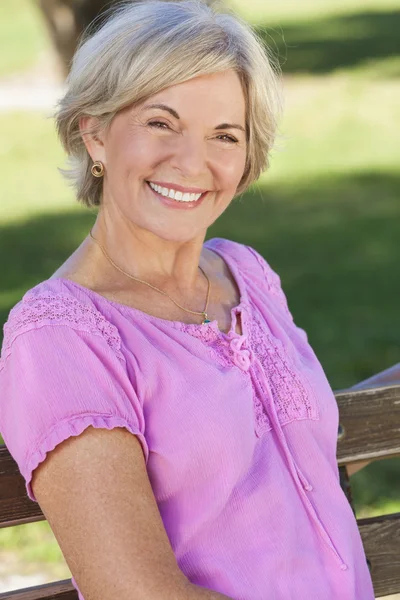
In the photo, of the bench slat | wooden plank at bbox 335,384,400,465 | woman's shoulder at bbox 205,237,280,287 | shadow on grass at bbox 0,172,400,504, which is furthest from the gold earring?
shadow on grass at bbox 0,172,400,504

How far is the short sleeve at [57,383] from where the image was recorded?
2.36 m

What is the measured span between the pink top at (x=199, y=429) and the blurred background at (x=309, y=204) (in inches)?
33.4

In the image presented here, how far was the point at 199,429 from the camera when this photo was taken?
8.29ft

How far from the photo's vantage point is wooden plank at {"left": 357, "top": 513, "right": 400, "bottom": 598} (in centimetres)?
319

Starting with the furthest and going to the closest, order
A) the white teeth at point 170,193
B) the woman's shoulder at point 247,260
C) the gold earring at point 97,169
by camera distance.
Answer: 1. the woman's shoulder at point 247,260
2. the gold earring at point 97,169
3. the white teeth at point 170,193

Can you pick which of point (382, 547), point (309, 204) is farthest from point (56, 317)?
point (309, 204)

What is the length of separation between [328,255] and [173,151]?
639 cm

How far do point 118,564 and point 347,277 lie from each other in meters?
6.28

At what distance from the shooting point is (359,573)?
9.12 ft

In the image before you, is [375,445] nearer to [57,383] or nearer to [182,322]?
[182,322]

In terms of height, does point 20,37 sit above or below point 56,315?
below

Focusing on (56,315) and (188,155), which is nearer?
(56,315)

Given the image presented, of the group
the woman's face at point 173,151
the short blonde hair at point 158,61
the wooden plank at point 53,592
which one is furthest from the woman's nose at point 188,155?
the wooden plank at point 53,592

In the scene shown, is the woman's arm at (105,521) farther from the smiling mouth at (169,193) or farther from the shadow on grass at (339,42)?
the shadow on grass at (339,42)
